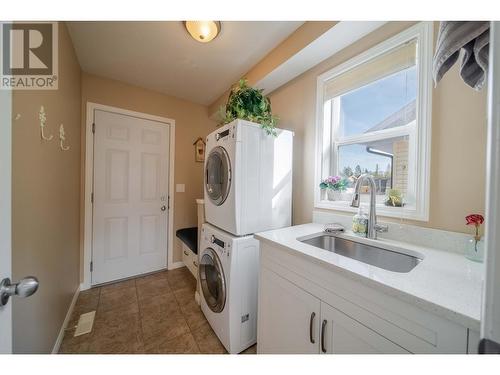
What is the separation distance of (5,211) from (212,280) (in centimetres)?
129

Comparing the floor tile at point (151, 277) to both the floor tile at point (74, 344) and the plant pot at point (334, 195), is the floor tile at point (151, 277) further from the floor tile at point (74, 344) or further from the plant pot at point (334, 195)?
the plant pot at point (334, 195)

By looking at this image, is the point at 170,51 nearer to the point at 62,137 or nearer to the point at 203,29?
the point at 203,29

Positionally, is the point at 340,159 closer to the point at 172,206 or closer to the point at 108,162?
the point at 172,206

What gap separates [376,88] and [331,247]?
1.24m

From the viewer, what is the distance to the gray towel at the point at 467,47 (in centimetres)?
54

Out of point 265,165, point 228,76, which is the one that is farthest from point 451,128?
point 228,76

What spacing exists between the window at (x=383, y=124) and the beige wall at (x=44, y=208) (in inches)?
75.0

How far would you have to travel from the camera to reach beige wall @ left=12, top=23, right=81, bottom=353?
36.3 inches

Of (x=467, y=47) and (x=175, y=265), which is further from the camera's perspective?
(x=175, y=265)

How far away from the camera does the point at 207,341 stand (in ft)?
4.87

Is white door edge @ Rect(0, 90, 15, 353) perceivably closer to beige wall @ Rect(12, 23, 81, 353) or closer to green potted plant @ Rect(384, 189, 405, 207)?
beige wall @ Rect(12, 23, 81, 353)

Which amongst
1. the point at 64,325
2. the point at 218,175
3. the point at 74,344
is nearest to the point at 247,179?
the point at 218,175

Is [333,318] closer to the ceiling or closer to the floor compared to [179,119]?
closer to the floor

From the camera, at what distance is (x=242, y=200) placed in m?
1.39
